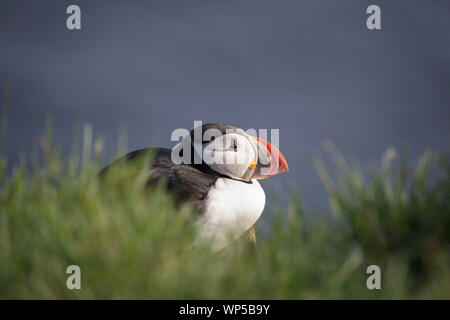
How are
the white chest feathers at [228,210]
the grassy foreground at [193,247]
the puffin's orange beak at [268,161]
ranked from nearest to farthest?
the grassy foreground at [193,247] < the white chest feathers at [228,210] < the puffin's orange beak at [268,161]

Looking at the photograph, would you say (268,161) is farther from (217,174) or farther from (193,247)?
(193,247)

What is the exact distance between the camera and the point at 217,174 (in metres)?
2.35

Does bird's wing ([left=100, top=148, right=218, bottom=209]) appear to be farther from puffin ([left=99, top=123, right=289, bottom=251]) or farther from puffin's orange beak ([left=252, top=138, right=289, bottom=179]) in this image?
puffin's orange beak ([left=252, top=138, right=289, bottom=179])

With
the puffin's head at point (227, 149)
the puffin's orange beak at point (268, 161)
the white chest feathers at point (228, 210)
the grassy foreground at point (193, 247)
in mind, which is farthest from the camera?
the puffin's orange beak at point (268, 161)

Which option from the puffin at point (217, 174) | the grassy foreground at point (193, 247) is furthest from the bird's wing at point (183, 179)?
the grassy foreground at point (193, 247)

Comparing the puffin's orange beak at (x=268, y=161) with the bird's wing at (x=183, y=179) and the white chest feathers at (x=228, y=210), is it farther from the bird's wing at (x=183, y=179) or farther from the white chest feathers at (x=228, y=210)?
the bird's wing at (x=183, y=179)

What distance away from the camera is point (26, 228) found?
1.68 metres

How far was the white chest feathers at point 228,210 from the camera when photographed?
2.01m

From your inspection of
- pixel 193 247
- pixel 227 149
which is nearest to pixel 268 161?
pixel 227 149

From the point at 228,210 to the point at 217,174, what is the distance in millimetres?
279

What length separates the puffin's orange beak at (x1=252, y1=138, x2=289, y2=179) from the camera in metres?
2.59

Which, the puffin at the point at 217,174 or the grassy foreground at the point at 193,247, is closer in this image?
the grassy foreground at the point at 193,247
